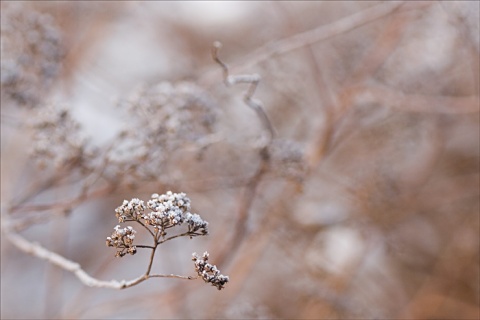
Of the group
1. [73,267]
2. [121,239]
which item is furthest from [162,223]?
[73,267]

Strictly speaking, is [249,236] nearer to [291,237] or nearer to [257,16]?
[291,237]

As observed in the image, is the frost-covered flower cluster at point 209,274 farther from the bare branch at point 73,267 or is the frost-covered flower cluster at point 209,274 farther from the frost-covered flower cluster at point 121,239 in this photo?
the frost-covered flower cluster at point 121,239

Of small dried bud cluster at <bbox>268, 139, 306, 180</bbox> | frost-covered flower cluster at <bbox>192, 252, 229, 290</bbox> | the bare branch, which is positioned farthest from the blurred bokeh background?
frost-covered flower cluster at <bbox>192, 252, 229, 290</bbox>

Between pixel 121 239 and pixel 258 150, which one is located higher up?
pixel 258 150

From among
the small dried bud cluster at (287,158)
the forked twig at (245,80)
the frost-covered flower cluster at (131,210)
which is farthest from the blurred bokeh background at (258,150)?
the frost-covered flower cluster at (131,210)

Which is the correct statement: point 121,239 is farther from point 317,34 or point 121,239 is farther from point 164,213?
point 317,34

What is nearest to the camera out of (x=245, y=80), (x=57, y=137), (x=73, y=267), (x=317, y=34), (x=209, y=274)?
(x=209, y=274)

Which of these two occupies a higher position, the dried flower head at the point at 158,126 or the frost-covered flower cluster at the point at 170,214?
the dried flower head at the point at 158,126

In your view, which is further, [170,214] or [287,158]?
[287,158]

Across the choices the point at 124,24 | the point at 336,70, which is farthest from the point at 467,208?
the point at 124,24
